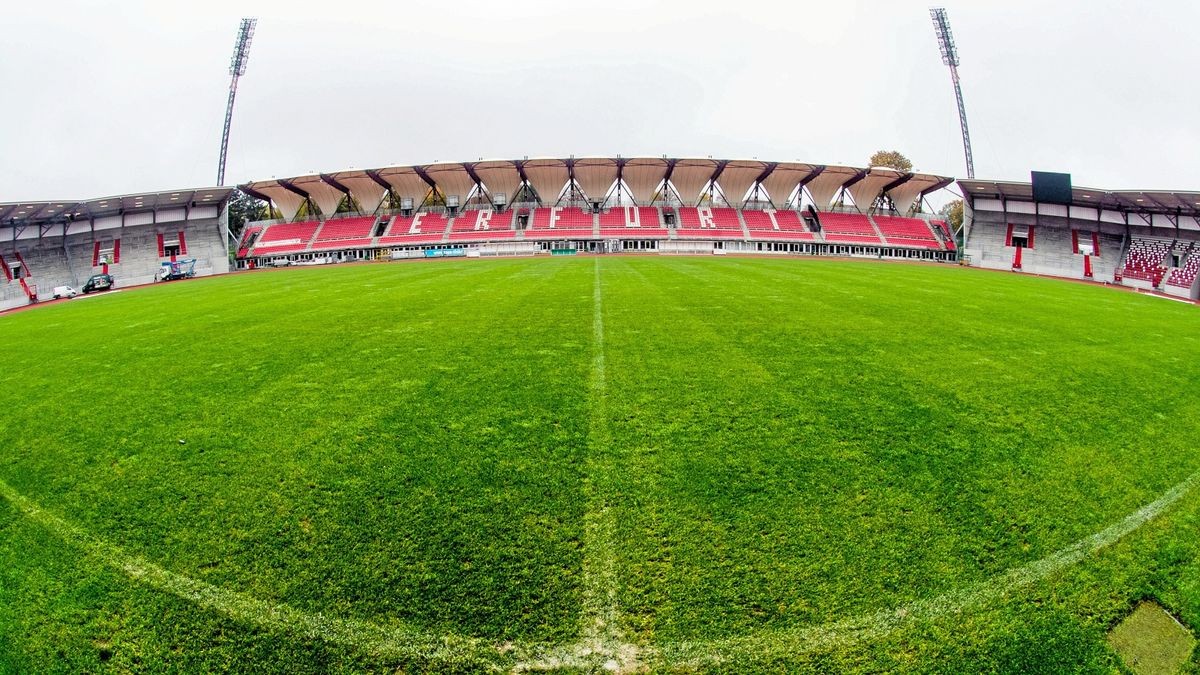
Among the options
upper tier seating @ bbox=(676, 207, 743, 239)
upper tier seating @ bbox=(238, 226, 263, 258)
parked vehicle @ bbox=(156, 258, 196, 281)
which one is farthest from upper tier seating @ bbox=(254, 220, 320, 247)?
upper tier seating @ bbox=(676, 207, 743, 239)

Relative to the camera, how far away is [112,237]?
48.0 meters

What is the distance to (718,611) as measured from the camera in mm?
2820

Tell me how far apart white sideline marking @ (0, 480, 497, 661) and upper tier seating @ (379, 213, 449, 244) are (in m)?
60.0

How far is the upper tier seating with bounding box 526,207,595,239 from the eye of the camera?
Result: 60.0 metres

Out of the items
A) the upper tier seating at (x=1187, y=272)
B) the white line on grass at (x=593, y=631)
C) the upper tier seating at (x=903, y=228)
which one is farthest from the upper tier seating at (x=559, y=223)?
the white line on grass at (x=593, y=631)

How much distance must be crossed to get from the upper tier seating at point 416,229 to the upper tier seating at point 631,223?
19.9 metres

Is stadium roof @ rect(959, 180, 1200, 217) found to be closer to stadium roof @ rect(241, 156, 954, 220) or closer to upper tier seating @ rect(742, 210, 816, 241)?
stadium roof @ rect(241, 156, 954, 220)

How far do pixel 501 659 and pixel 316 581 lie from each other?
131cm

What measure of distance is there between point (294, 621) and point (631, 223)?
6120 centimetres

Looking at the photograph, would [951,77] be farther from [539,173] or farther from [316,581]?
[316,581]

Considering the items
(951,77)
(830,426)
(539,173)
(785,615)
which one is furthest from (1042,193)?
(785,615)

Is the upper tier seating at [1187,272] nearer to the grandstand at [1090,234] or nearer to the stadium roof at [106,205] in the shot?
the grandstand at [1090,234]

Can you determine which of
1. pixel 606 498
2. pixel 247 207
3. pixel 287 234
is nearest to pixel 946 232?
pixel 606 498

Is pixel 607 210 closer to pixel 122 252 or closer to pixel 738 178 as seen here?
pixel 738 178
